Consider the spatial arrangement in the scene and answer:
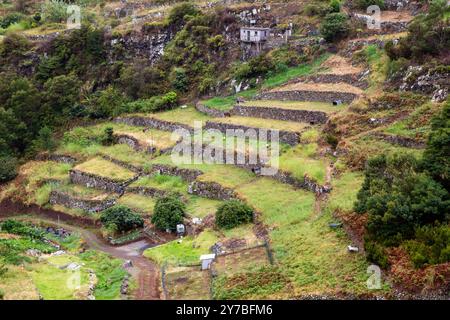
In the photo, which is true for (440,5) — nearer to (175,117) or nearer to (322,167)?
(322,167)

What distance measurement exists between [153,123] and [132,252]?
16.5 meters

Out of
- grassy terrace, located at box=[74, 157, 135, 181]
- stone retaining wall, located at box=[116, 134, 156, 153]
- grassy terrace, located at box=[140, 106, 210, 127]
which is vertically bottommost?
grassy terrace, located at box=[74, 157, 135, 181]

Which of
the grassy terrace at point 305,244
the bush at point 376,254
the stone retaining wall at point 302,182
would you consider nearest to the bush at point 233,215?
the grassy terrace at point 305,244

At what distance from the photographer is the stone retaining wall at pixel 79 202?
36.7 meters

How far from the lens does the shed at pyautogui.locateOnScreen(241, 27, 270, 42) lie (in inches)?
1944

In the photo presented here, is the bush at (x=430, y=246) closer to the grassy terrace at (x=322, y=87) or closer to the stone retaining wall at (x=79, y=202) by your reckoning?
the grassy terrace at (x=322, y=87)

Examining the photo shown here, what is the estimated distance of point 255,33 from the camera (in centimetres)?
4950

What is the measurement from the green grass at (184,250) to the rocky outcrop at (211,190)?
336 cm

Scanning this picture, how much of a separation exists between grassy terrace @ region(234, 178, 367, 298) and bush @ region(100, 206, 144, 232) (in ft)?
19.0

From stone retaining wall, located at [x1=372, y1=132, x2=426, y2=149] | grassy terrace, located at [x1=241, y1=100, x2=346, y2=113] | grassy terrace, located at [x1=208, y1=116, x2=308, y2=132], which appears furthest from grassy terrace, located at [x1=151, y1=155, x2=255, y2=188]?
stone retaining wall, located at [x1=372, y1=132, x2=426, y2=149]

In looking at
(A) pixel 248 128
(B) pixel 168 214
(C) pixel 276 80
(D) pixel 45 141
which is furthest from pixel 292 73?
(D) pixel 45 141

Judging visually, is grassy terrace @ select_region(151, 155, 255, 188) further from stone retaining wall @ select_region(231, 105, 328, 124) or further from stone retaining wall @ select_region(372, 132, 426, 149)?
stone retaining wall @ select_region(372, 132, 426, 149)

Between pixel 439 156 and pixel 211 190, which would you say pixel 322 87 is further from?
pixel 439 156

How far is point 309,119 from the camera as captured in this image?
1471 inches
